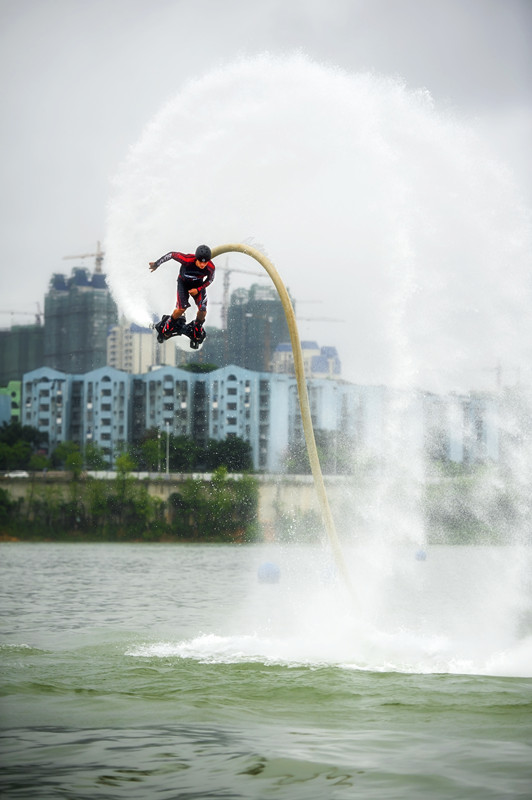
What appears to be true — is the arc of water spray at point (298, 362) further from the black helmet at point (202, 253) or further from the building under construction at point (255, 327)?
the building under construction at point (255, 327)

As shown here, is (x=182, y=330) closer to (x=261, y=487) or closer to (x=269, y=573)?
(x=269, y=573)

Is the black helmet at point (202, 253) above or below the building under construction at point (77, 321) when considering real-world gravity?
below

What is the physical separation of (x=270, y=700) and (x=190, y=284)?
7657mm

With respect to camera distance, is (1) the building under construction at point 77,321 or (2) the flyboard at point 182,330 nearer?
(2) the flyboard at point 182,330

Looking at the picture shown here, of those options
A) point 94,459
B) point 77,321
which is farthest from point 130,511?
point 77,321

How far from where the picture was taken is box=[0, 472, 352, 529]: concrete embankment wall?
4028 inches

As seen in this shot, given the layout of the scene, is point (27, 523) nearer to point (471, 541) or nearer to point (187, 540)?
point (187, 540)

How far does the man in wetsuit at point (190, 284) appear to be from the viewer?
1797cm

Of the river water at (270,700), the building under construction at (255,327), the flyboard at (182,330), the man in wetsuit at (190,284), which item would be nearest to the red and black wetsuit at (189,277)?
the man in wetsuit at (190,284)

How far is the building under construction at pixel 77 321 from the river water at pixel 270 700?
155 m

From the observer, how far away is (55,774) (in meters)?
12.3

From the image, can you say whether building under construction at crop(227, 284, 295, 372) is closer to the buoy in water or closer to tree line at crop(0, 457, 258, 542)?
tree line at crop(0, 457, 258, 542)

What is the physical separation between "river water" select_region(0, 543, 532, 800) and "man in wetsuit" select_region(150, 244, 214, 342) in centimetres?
680

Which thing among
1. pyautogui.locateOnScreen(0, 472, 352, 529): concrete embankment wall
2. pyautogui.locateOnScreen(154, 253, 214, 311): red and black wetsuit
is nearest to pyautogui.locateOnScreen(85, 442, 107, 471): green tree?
pyautogui.locateOnScreen(0, 472, 352, 529): concrete embankment wall
